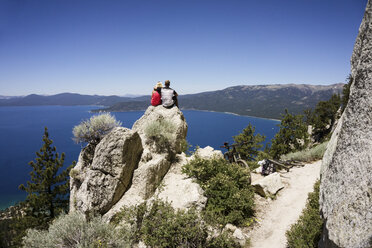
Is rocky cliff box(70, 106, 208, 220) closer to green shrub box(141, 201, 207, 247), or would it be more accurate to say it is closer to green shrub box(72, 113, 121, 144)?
green shrub box(141, 201, 207, 247)

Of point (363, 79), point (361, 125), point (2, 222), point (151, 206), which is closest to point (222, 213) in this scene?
point (151, 206)

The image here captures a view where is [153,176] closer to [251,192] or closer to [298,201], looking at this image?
[251,192]

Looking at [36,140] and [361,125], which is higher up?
[361,125]

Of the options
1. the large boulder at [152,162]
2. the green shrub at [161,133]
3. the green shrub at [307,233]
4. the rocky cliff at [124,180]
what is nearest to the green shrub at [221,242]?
the rocky cliff at [124,180]

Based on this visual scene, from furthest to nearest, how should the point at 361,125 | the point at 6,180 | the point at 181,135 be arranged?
the point at 6,180 < the point at 181,135 < the point at 361,125

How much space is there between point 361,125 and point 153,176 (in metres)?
7.60

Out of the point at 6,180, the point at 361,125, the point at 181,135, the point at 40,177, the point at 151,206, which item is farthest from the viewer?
the point at 6,180

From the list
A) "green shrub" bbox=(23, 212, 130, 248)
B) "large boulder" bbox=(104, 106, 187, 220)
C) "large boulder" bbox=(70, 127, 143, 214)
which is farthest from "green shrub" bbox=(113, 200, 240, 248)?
"large boulder" bbox=(70, 127, 143, 214)

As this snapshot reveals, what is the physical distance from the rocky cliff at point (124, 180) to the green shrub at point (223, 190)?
18.9 inches

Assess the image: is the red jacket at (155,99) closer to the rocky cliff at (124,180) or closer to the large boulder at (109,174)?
the rocky cliff at (124,180)

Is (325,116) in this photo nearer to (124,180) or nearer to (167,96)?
(167,96)

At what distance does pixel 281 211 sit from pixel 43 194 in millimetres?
21728

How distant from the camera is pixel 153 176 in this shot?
28.7 ft

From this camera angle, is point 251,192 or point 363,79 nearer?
point 363,79
